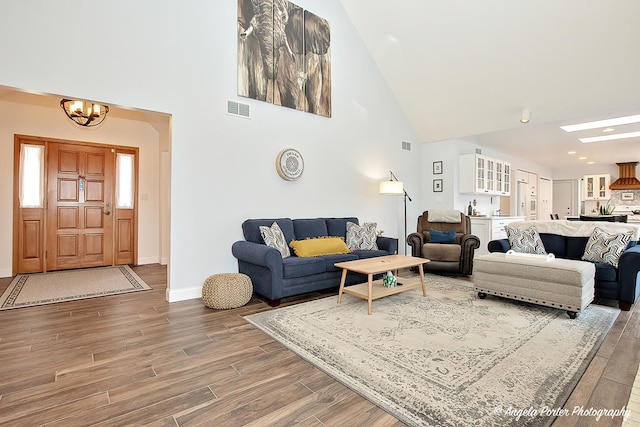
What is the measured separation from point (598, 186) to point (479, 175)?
18.8ft

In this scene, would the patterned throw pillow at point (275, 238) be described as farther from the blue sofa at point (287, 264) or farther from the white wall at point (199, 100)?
the white wall at point (199, 100)

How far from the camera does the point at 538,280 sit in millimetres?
Answer: 3357

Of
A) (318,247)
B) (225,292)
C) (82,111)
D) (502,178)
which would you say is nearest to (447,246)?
(318,247)

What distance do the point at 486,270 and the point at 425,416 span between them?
8.15 feet

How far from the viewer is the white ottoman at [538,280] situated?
3148 mm

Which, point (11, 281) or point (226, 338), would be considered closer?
point (226, 338)

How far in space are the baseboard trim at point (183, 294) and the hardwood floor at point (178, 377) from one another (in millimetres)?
552

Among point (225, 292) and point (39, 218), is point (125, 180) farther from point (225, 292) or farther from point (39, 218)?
point (225, 292)

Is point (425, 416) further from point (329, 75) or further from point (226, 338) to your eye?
point (329, 75)

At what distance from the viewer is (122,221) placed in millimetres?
5969

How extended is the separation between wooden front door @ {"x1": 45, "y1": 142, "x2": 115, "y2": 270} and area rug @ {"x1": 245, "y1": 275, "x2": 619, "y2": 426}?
4086 mm

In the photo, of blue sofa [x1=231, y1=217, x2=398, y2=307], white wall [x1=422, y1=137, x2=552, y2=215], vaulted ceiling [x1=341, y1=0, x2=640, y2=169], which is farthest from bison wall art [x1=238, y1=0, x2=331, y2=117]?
white wall [x1=422, y1=137, x2=552, y2=215]

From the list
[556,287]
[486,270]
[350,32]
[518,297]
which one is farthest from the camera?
[350,32]

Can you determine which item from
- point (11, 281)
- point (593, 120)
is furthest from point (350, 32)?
point (11, 281)
